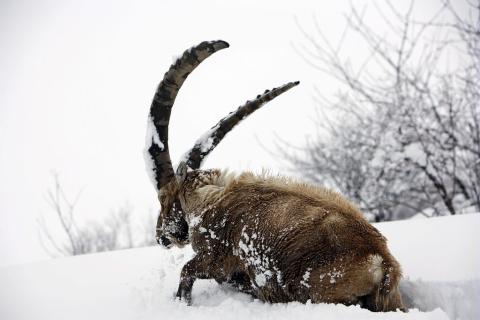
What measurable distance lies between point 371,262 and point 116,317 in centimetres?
166

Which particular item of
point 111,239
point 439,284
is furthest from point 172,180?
A: point 111,239

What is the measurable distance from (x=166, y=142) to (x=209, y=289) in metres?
1.20

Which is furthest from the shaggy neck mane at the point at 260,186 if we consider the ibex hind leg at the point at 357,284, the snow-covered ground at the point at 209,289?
the snow-covered ground at the point at 209,289

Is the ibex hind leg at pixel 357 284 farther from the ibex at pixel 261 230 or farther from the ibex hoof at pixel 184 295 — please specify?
the ibex hoof at pixel 184 295

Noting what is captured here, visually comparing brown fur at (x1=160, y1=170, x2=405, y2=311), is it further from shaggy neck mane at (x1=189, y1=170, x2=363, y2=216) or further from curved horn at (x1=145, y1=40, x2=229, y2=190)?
curved horn at (x1=145, y1=40, x2=229, y2=190)

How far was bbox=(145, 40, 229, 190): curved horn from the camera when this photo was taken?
3.32m

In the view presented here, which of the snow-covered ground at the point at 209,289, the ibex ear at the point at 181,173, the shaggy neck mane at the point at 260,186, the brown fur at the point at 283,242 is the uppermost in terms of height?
the ibex ear at the point at 181,173

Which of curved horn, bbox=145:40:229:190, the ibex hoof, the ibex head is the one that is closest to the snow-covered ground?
the ibex hoof

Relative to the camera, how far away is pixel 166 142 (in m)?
3.63

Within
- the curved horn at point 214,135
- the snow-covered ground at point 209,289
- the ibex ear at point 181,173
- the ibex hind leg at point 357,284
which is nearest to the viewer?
the ibex hind leg at point 357,284

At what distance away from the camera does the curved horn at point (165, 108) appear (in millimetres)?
3318

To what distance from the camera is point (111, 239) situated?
659 inches

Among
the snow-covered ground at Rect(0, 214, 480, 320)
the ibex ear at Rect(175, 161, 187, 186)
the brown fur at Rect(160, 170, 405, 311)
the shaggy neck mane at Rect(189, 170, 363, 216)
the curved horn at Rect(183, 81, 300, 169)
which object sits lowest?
the snow-covered ground at Rect(0, 214, 480, 320)

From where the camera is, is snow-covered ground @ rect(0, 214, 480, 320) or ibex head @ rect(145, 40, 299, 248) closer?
snow-covered ground @ rect(0, 214, 480, 320)
